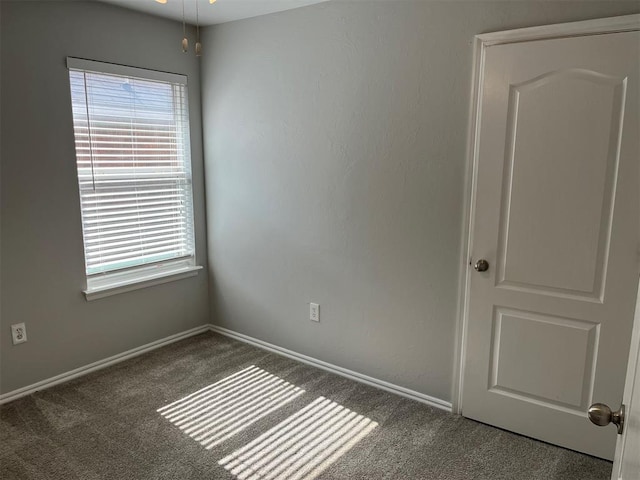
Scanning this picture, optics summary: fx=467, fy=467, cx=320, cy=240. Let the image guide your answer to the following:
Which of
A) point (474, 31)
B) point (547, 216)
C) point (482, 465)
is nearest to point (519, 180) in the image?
point (547, 216)

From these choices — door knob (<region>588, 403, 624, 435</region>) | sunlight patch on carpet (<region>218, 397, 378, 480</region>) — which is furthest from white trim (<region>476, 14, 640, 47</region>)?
sunlight patch on carpet (<region>218, 397, 378, 480</region>)

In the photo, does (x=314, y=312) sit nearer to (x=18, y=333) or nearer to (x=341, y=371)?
(x=341, y=371)

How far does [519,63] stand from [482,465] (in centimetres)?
187

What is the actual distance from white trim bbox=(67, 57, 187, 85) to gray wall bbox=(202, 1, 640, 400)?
267 mm

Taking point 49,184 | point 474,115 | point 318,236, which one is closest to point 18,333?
point 49,184

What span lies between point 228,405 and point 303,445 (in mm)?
573

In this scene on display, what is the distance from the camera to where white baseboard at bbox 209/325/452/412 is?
2.70 metres

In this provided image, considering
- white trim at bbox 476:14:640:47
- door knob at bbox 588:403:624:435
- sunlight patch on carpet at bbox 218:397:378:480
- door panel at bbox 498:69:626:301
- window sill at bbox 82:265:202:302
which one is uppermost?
white trim at bbox 476:14:640:47

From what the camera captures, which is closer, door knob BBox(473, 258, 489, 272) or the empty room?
the empty room

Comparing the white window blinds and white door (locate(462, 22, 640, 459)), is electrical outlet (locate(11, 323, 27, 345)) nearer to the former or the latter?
the white window blinds

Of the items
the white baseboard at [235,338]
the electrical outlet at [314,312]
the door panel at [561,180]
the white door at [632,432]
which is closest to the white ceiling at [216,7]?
the door panel at [561,180]

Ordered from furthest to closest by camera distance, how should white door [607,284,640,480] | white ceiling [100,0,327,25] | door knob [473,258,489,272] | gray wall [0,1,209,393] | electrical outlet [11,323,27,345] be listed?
1. white ceiling [100,0,327,25]
2. electrical outlet [11,323,27,345]
3. gray wall [0,1,209,393]
4. door knob [473,258,489,272]
5. white door [607,284,640,480]

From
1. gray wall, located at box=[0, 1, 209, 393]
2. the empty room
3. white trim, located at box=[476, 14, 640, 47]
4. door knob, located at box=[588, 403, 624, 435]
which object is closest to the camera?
door knob, located at box=[588, 403, 624, 435]

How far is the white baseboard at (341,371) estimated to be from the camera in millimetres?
2699
